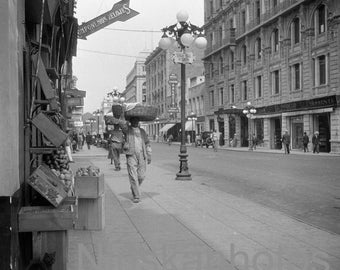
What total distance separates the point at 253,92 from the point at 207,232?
42.3 metres

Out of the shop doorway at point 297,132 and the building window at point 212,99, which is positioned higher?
the building window at point 212,99

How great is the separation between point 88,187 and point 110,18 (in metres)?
5.92

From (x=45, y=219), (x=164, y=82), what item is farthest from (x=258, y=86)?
(x=164, y=82)

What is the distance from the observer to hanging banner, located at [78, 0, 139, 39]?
11.4 meters

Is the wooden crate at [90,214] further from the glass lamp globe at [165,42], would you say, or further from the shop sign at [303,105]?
the shop sign at [303,105]

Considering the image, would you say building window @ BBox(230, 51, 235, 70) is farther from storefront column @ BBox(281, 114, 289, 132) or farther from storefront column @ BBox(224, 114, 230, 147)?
storefront column @ BBox(281, 114, 289, 132)

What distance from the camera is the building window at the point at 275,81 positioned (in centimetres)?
4300

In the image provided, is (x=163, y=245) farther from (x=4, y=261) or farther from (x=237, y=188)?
(x=237, y=188)

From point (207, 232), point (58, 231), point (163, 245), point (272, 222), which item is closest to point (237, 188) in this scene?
point (272, 222)

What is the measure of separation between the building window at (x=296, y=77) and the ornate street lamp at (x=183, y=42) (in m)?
24.8

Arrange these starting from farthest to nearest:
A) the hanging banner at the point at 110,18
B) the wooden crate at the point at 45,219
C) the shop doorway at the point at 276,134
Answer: the shop doorway at the point at 276,134 < the hanging banner at the point at 110,18 < the wooden crate at the point at 45,219

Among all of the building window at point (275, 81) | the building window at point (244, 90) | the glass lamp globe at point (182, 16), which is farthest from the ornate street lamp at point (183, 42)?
the building window at point (244, 90)

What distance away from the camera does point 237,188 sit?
502 inches

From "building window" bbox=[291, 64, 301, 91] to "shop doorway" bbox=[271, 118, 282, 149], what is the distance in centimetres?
441
